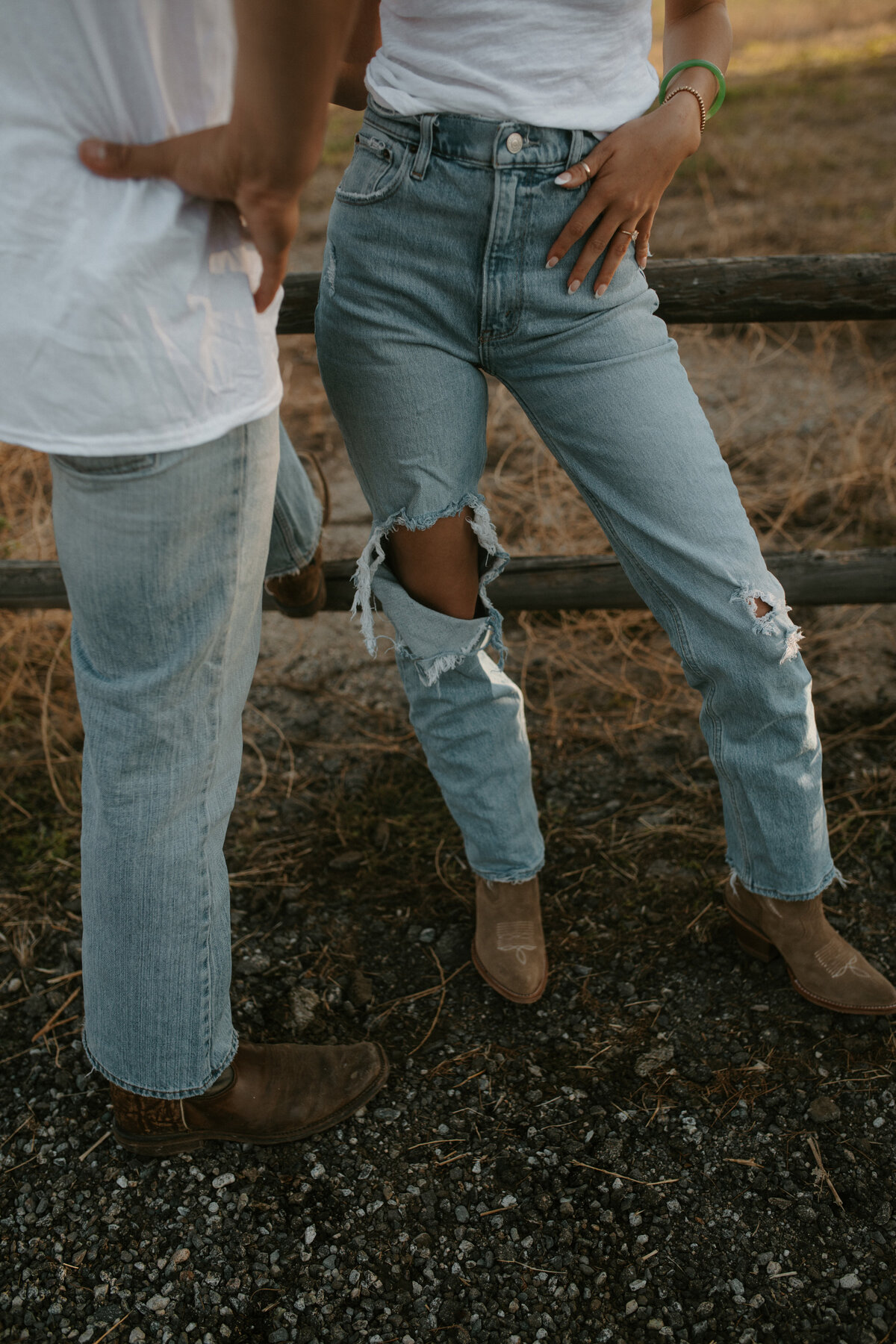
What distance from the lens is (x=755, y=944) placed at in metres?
1.80

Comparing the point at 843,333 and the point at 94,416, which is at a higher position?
the point at 94,416

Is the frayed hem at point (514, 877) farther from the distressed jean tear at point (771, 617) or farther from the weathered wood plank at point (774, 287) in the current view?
the weathered wood plank at point (774, 287)

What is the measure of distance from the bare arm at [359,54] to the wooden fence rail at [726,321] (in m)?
0.54

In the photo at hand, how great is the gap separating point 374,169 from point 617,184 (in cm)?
33

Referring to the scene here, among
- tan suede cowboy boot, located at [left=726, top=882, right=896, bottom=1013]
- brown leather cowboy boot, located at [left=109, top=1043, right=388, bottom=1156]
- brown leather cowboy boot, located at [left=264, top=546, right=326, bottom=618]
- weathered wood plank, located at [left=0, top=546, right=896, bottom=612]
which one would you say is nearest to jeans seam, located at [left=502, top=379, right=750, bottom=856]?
tan suede cowboy boot, located at [left=726, top=882, right=896, bottom=1013]

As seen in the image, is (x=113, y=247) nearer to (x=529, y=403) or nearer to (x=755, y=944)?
(x=529, y=403)

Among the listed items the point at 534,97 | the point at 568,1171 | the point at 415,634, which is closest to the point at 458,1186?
the point at 568,1171

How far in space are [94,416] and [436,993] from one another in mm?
1332

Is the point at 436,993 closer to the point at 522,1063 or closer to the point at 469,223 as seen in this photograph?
the point at 522,1063

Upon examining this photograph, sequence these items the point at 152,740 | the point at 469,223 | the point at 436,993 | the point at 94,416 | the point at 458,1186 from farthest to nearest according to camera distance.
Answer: the point at 436,993 < the point at 458,1186 < the point at 469,223 < the point at 152,740 < the point at 94,416

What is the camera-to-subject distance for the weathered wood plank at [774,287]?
6.52 feet

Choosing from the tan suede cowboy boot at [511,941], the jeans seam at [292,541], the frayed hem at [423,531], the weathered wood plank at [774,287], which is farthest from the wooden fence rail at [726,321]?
the tan suede cowboy boot at [511,941]

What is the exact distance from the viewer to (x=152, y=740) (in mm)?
1132

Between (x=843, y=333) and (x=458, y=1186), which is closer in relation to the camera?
(x=458, y=1186)
